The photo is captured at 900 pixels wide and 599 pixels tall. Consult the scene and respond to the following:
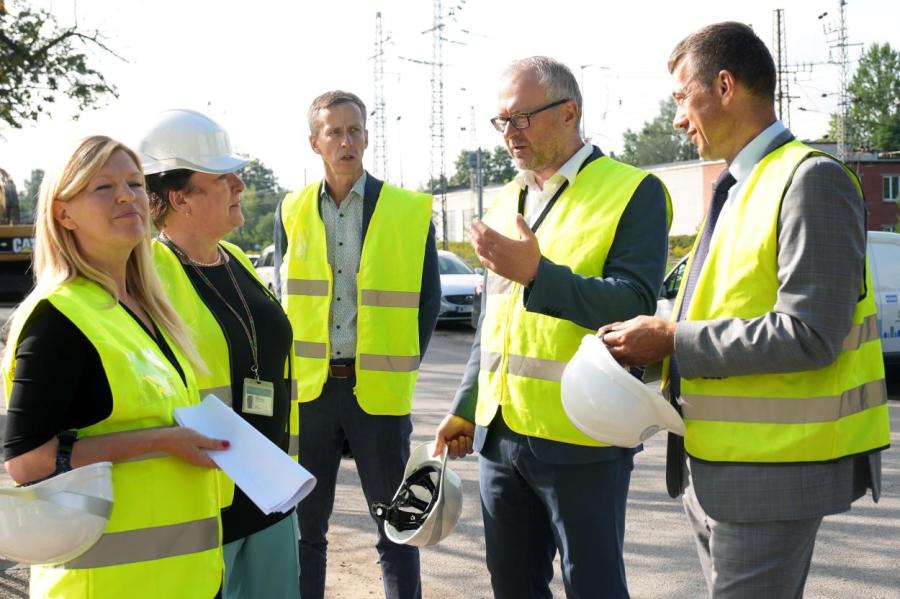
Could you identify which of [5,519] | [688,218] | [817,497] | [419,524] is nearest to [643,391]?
[817,497]

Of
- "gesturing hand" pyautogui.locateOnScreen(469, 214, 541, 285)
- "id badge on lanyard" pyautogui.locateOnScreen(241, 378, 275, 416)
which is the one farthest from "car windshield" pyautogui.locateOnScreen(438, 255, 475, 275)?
"gesturing hand" pyautogui.locateOnScreen(469, 214, 541, 285)

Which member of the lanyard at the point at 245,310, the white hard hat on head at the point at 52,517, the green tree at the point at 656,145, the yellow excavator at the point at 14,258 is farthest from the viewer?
the green tree at the point at 656,145

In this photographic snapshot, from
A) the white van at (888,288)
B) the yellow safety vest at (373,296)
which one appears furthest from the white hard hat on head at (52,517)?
the white van at (888,288)

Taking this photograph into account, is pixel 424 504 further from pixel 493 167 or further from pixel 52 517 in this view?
pixel 493 167

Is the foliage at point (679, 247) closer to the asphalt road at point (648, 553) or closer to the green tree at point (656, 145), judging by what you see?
the asphalt road at point (648, 553)

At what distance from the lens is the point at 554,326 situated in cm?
308

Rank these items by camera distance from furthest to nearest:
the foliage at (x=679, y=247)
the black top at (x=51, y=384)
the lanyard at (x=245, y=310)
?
the foliage at (x=679, y=247)
the lanyard at (x=245, y=310)
the black top at (x=51, y=384)

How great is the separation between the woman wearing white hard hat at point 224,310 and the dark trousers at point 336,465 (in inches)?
40.4

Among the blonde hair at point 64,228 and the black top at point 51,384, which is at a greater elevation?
the blonde hair at point 64,228

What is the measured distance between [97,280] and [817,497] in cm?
179

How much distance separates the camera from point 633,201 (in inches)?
122

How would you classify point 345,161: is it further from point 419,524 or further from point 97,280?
point 97,280

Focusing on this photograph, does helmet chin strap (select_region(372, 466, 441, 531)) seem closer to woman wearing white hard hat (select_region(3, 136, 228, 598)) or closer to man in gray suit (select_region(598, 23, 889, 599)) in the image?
woman wearing white hard hat (select_region(3, 136, 228, 598))

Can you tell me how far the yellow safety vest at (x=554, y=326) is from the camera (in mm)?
3072
